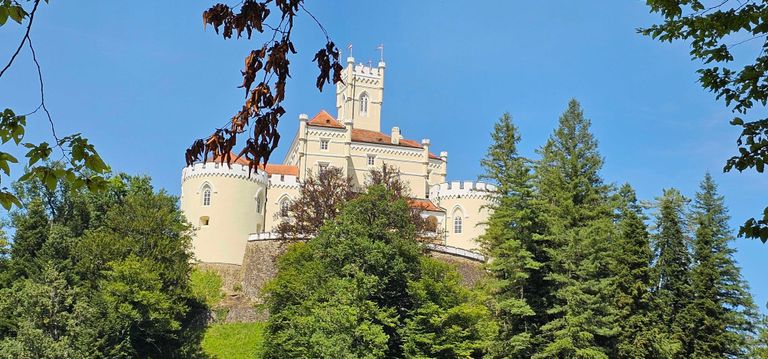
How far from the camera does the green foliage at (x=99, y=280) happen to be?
3759 centimetres

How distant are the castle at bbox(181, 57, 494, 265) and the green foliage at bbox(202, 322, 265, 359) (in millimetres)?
6760

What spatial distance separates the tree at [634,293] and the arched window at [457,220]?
16.3 meters

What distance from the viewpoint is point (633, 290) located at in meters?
37.8

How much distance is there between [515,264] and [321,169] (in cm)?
2110

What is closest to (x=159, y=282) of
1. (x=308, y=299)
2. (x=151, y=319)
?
(x=151, y=319)

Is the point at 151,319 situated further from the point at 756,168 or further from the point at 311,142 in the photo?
Result: the point at 756,168

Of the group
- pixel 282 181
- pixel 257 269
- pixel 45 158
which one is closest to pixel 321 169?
pixel 282 181

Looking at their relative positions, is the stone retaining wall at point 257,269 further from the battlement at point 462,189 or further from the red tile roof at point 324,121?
the red tile roof at point 324,121

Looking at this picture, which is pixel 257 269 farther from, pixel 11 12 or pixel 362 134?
pixel 11 12

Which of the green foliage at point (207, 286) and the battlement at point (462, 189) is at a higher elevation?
the battlement at point (462, 189)

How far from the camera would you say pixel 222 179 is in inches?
2124

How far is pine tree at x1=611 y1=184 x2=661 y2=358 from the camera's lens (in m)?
36.2

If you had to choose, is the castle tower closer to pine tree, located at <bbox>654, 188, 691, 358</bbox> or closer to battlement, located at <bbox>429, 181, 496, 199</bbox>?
battlement, located at <bbox>429, 181, 496, 199</bbox>

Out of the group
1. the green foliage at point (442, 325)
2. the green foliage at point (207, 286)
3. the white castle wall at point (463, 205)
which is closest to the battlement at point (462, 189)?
the white castle wall at point (463, 205)
